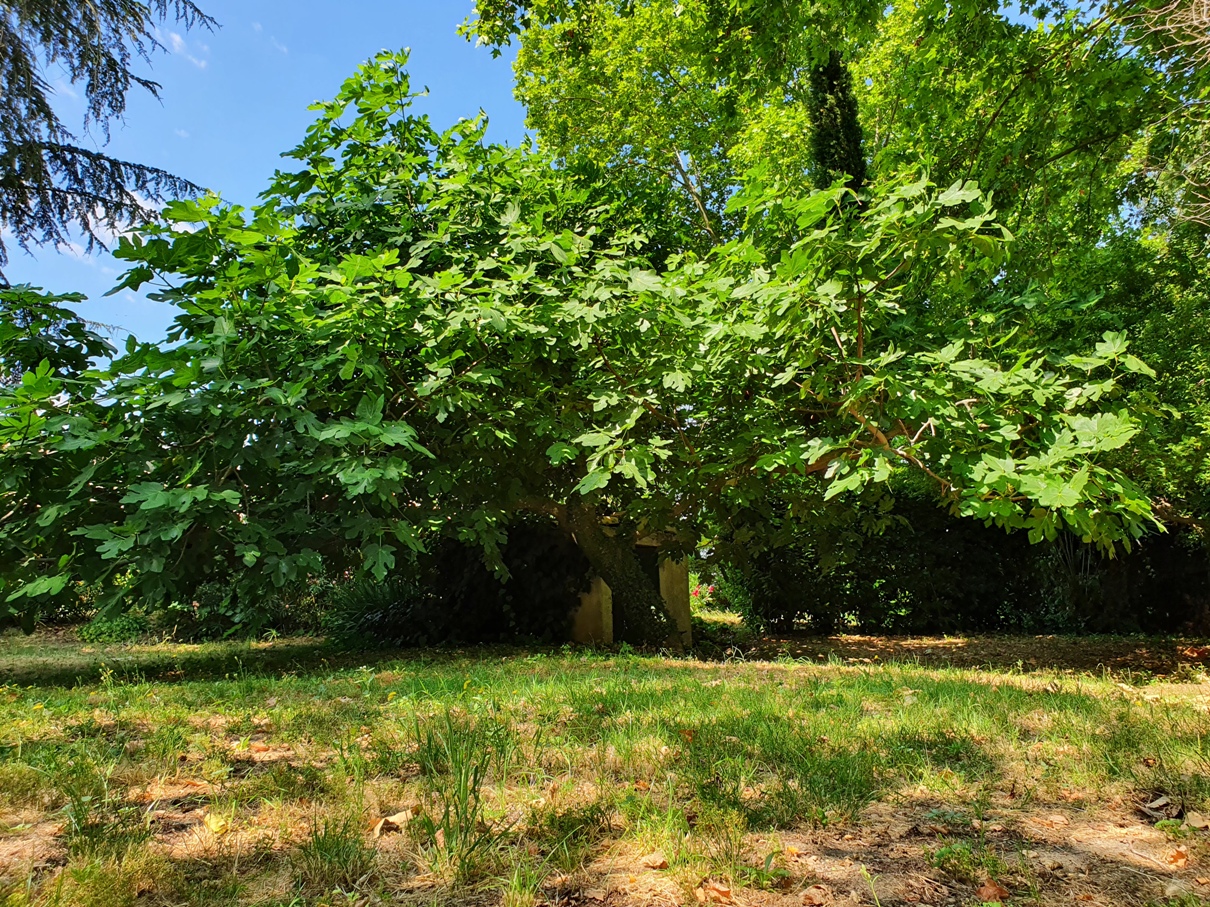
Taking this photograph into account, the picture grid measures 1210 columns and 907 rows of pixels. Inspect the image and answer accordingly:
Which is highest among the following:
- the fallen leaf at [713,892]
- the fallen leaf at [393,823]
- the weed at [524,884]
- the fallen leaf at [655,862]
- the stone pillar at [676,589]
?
the stone pillar at [676,589]

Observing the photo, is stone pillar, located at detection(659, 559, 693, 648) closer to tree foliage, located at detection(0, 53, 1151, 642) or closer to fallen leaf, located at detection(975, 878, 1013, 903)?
tree foliage, located at detection(0, 53, 1151, 642)

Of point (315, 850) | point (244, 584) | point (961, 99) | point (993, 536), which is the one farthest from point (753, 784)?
point (993, 536)

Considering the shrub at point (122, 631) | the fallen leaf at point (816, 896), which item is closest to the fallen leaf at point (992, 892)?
the fallen leaf at point (816, 896)

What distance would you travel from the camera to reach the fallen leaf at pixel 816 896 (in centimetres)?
178

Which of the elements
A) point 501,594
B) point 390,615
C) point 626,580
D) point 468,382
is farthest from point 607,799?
point 390,615

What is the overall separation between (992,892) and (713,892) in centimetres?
67

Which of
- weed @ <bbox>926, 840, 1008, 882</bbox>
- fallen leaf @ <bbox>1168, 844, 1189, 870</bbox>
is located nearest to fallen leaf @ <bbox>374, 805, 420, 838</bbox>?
weed @ <bbox>926, 840, 1008, 882</bbox>

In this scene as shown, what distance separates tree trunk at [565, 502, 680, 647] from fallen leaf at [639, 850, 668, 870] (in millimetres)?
6278

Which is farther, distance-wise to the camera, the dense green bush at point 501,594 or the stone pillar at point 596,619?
the stone pillar at point 596,619

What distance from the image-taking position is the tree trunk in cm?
838

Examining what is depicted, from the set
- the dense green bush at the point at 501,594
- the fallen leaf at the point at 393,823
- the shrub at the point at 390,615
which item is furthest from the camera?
the shrub at the point at 390,615

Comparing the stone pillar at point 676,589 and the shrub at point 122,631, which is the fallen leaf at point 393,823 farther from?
the shrub at point 122,631

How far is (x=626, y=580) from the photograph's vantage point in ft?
28.2

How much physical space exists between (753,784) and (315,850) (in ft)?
4.45
